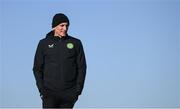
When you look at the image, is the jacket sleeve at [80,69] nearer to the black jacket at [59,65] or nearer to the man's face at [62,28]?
the black jacket at [59,65]

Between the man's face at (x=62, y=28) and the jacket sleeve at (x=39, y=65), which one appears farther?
the jacket sleeve at (x=39, y=65)

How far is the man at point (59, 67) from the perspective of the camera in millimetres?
8703

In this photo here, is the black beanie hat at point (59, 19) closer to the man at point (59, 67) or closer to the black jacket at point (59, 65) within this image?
the man at point (59, 67)

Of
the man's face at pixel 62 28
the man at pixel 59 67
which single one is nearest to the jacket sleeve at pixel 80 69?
the man at pixel 59 67

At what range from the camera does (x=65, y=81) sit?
28.6ft

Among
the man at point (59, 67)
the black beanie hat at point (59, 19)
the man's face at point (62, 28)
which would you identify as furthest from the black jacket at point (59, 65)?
Answer: the black beanie hat at point (59, 19)

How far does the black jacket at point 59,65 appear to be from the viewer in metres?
8.70

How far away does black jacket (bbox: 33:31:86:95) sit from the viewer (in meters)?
8.70

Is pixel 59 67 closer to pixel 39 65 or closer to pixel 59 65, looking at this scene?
pixel 59 65

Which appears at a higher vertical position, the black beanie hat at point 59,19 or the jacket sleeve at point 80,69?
the black beanie hat at point 59,19

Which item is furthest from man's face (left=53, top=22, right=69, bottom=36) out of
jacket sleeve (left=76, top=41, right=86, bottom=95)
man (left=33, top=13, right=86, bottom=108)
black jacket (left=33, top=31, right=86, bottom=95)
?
jacket sleeve (left=76, top=41, right=86, bottom=95)

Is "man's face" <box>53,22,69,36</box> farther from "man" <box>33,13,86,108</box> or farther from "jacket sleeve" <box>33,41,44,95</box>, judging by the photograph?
"jacket sleeve" <box>33,41,44,95</box>

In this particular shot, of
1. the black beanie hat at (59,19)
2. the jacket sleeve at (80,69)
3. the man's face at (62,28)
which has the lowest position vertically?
the jacket sleeve at (80,69)

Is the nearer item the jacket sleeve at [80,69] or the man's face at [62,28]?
the man's face at [62,28]
